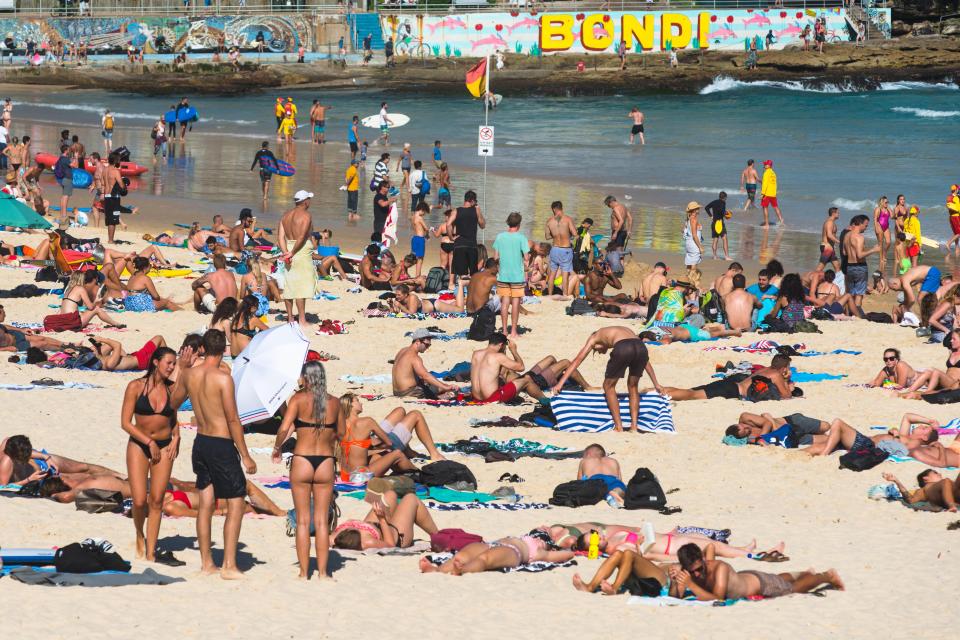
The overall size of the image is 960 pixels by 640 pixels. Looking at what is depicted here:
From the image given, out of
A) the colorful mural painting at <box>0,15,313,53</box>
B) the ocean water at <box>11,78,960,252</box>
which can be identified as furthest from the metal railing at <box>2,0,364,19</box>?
the ocean water at <box>11,78,960,252</box>

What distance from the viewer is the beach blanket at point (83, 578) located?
6.73m

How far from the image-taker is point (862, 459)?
1020cm

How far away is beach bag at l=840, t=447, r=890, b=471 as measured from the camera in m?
10.2

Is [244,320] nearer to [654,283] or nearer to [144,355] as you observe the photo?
[144,355]

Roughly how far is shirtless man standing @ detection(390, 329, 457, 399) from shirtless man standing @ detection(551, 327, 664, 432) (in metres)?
1.20

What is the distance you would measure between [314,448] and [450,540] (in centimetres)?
144

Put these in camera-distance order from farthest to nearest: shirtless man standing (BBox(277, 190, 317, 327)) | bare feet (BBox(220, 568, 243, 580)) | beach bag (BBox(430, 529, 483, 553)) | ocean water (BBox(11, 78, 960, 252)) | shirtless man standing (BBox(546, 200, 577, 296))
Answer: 1. ocean water (BBox(11, 78, 960, 252))
2. shirtless man standing (BBox(546, 200, 577, 296))
3. shirtless man standing (BBox(277, 190, 317, 327))
4. beach bag (BBox(430, 529, 483, 553))
5. bare feet (BBox(220, 568, 243, 580))

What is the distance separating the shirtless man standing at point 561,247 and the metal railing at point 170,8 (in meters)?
44.8

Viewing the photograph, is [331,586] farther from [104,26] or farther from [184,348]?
[104,26]

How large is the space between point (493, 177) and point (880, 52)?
101 ft

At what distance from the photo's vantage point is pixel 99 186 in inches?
819

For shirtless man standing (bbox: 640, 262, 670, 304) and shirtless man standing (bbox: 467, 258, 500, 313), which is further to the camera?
shirtless man standing (bbox: 640, 262, 670, 304)

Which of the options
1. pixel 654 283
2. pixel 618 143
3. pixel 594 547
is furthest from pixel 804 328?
pixel 618 143

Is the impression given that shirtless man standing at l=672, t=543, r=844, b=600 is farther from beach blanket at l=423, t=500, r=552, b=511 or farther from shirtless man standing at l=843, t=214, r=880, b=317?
shirtless man standing at l=843, t=214, r=880, b=317
